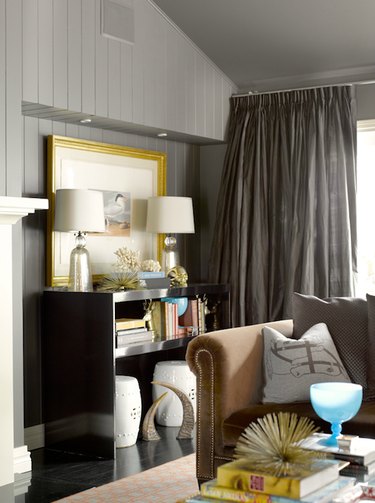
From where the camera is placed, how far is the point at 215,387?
363 centimetres

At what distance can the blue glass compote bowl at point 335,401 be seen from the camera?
8.92 ft

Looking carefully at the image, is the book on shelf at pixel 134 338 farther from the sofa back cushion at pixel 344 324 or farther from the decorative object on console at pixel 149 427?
the sofa back cushion at pixel 344 324

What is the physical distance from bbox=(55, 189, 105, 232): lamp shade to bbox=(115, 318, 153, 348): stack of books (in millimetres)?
575

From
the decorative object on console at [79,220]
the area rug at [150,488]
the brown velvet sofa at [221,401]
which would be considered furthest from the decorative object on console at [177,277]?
the brown velvet sofa at [221,401]

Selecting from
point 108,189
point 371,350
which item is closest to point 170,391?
point 108,189

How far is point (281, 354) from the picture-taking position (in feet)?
12.5

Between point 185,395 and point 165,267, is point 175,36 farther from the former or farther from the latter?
point 185,395

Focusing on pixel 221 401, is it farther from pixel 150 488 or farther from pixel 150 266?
pixel 150 266

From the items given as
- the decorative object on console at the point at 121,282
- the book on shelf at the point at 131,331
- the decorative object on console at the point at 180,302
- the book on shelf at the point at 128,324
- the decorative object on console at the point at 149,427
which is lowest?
the decorative object on console at the point at 149,427

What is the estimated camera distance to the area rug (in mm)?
3824

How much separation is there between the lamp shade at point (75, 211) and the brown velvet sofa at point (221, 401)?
1.39 m

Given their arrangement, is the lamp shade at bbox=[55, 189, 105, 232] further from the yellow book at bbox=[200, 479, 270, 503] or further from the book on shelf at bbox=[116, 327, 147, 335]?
the yellow book at bbox=[200, 479, 270, 503]

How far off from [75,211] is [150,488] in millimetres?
1638

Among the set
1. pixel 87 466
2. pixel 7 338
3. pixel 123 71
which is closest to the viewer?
pixel 7 338
